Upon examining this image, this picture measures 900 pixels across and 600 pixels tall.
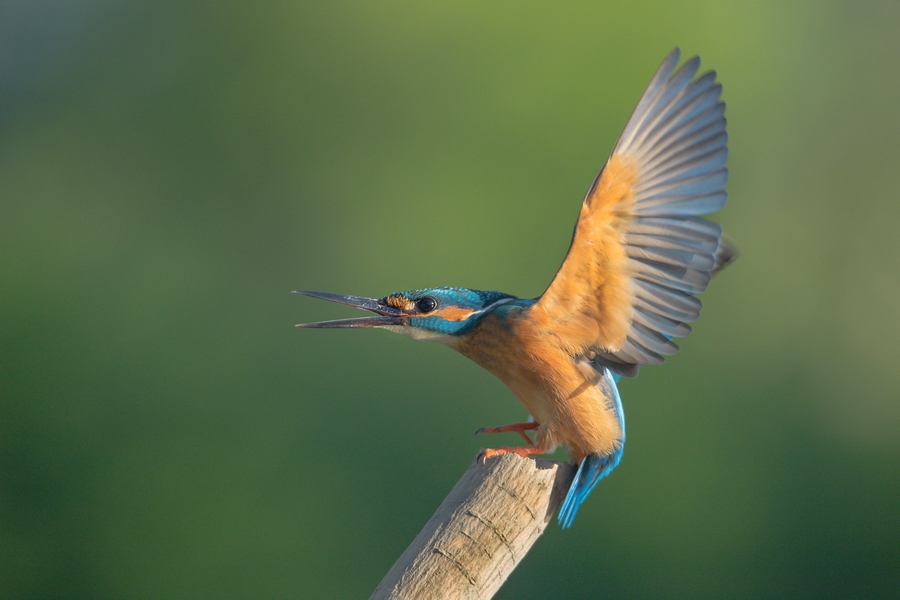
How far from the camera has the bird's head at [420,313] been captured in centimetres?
147

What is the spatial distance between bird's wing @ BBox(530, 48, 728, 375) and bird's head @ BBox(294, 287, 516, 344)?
0.15 m

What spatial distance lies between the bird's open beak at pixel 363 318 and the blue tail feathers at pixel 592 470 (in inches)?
15.5

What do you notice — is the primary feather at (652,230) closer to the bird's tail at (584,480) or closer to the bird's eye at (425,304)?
the bird's tail at (584,480)

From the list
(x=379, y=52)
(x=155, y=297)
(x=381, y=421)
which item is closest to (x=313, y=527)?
(x=381, y=421)

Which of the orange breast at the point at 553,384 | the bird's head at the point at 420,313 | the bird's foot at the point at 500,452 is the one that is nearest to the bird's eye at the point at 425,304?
the bird's head at the point at 420,313

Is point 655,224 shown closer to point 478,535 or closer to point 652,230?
point 652,230

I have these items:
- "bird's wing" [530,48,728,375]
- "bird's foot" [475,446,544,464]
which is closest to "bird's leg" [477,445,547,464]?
"bird's foot" [475,446,544,464]

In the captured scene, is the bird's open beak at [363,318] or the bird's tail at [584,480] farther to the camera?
the bird's open beak at [363,318]

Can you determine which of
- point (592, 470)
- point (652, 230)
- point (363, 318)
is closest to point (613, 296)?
point (652, 230)

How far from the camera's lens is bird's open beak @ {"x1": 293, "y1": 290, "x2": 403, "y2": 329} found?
1.45m

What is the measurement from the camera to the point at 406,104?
151 inches

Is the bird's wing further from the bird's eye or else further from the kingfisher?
the bird's eye

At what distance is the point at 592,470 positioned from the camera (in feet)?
4.73

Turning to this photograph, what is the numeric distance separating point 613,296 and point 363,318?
0.44 metres
